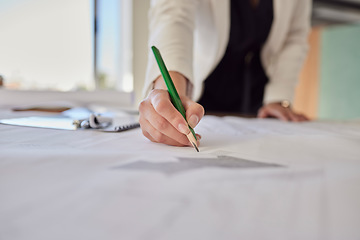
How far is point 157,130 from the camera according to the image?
33 centimetres

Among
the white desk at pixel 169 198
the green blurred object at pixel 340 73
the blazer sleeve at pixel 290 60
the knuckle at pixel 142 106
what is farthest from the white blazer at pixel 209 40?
the green blurred object at pixel 340 73

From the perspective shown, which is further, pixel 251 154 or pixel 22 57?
pixel 22 57

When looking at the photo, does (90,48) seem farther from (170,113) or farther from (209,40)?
(170,113)

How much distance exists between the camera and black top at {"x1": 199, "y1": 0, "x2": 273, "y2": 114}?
2.88 ft

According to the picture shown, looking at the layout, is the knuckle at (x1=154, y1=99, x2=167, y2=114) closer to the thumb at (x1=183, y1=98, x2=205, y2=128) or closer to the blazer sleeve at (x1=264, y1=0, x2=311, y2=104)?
the thumb at (x1=183, y1=98, x2=205, y2=128)

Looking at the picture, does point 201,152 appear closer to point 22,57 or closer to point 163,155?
point 163,155

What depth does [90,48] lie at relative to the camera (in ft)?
9.67

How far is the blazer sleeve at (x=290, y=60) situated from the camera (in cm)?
99

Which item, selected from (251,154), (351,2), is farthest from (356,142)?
(351,2)

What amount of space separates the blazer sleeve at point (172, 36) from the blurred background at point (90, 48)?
66.8 inches

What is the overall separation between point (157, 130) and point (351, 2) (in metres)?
4.97

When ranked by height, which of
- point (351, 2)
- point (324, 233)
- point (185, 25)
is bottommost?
point (324, 233)

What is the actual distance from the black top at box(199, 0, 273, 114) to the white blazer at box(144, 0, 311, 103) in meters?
0.03

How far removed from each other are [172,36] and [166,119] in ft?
0.94
